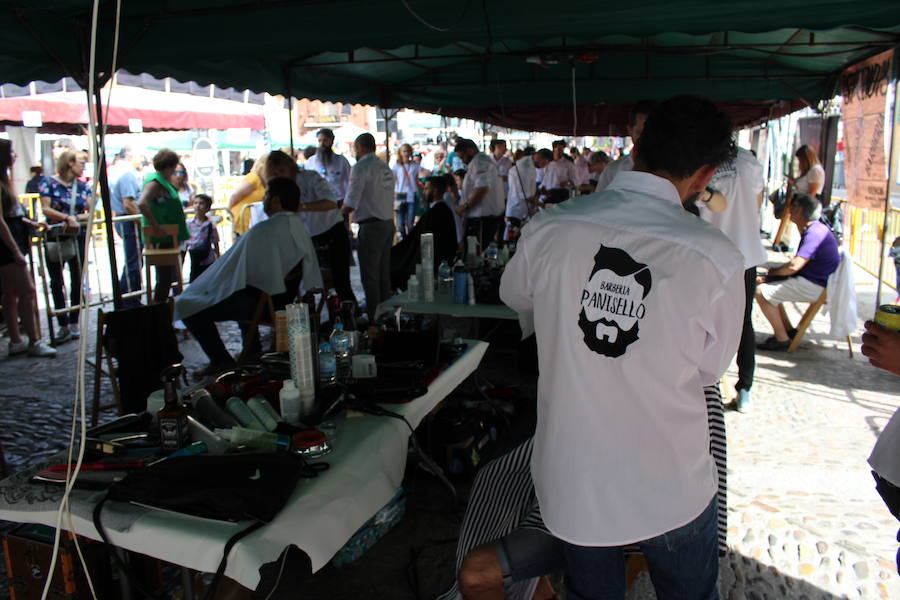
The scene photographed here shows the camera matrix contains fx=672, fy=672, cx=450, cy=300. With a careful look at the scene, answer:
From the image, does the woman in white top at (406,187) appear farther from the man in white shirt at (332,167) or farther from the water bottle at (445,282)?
the water bottle at (445,282)

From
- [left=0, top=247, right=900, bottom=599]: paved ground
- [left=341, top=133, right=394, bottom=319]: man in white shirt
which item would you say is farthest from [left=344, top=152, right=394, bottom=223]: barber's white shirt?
[left=0, top=247, right=900, bottom=599]: paved ground

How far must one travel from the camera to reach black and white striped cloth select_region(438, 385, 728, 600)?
1.83 m

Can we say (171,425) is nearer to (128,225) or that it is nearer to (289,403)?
(289,403)

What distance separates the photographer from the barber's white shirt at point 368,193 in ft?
20.8

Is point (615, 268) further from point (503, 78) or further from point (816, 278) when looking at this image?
point (503, 78)

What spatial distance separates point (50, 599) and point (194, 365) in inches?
139

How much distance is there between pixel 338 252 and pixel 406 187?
5.82 meters

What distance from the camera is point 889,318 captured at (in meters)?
1.67

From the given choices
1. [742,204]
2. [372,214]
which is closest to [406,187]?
[372,214]

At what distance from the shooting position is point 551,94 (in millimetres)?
8203

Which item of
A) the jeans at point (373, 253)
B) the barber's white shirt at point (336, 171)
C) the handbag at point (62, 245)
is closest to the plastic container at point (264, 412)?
the jeans at point (373, 253)

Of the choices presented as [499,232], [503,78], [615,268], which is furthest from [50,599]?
[499,232]

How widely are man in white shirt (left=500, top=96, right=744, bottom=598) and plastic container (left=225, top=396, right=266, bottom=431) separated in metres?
0.92

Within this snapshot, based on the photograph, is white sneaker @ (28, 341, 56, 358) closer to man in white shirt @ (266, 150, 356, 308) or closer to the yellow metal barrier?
man in white shirt @ (266, 150, 356, 308)
